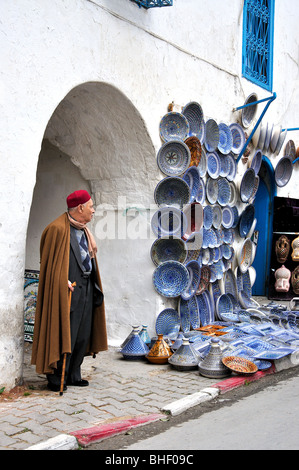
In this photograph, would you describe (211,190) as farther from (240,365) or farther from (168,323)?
(240,365)

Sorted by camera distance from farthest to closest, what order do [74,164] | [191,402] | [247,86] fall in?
1. [247,86]
2. [74,164]
3. [191,402]

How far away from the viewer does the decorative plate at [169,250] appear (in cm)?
601

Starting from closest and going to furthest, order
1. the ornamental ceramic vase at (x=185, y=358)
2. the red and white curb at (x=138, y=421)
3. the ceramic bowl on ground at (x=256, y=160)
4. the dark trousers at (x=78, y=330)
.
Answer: the red and white curb at (x=138, y=421)
the dark trousers at (x=78, y=330)
the ornamental ceramic vase at (x=185, y=358)
the ceramic bowl on ground at (x=256, y=160)

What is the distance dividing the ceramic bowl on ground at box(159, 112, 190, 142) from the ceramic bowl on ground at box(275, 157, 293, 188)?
2881 millimetres

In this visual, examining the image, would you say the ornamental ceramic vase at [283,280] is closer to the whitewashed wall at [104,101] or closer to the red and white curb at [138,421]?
the whitewashed wall at [104,101]

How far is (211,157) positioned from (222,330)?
213 centimetres

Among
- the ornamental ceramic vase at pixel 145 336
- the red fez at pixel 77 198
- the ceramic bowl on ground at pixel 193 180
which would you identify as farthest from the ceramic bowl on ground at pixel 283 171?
the red fez at pixel 77 198

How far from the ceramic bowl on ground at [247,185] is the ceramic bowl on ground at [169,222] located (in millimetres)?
1606

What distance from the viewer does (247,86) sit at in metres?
7.57

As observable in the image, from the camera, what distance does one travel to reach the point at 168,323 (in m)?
6.01

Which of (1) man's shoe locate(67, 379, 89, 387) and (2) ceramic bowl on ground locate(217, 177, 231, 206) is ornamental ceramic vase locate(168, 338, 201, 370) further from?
(2) ceramic bowl on ground locate(217, 177, 231, 206)
